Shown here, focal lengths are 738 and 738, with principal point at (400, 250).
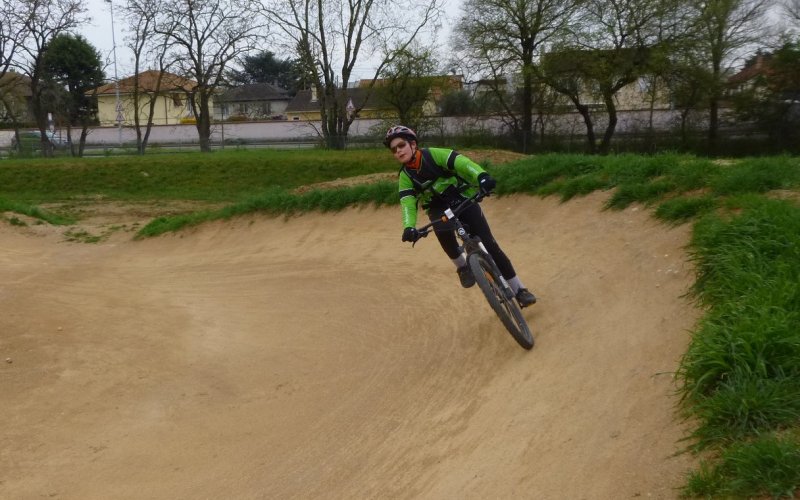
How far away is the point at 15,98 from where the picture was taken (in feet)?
175

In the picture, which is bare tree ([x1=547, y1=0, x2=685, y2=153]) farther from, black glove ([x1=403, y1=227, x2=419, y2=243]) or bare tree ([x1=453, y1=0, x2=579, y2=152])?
black glove ([x1=403, y1=227, x2=419, y2=243])

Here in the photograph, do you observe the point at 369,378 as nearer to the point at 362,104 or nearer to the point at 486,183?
the point at 486,183

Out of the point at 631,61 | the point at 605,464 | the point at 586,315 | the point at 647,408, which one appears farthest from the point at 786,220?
the point at 631,61

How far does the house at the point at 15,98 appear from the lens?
Answer: 45.2 m

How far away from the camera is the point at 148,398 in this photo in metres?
6.78

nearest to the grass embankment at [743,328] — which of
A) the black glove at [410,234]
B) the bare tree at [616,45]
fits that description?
the black glove at [410,234]

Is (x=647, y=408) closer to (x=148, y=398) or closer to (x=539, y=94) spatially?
(x=148, y=398)

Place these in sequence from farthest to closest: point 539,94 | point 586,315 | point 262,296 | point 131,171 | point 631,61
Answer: point 539,94 → point 631,61 → point 131,171 → point 262,296 → point 586,315

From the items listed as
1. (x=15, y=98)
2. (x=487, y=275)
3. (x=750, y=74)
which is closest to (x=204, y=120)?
(x=15, y=98)

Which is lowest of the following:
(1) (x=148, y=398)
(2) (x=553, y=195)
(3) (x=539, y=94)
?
(1) (x=148, y=398)

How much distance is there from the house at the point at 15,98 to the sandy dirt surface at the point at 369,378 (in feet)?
128

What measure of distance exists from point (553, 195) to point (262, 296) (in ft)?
15.0

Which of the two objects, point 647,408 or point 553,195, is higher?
point 553,195

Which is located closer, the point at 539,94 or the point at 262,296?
the point at 262,296
